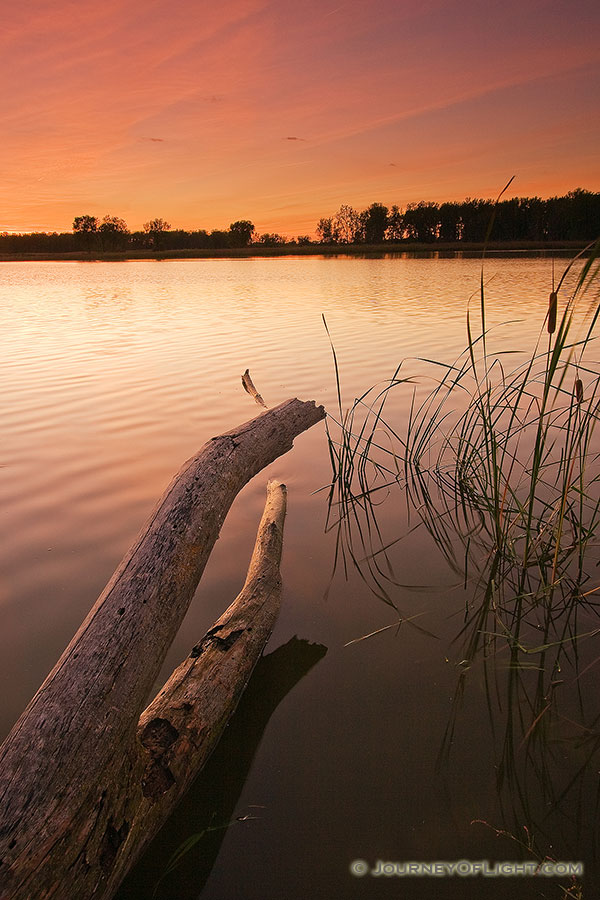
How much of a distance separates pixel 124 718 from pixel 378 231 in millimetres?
110207

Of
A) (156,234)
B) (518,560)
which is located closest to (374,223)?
(156,234)

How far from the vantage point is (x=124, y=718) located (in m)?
1.61

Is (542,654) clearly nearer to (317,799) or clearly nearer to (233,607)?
(317,799)

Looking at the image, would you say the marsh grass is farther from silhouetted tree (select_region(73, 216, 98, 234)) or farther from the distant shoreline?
silhouetted tree (select_region(73, 216, 98, 234))

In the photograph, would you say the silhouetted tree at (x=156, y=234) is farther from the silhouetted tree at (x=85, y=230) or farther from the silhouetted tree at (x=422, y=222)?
the silhouetted tree at (x=422, y=222)

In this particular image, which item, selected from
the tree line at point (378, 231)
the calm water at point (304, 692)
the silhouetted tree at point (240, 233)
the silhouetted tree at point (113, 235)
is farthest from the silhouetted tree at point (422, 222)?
the calm water at point (304, 692)

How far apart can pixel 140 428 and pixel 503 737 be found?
15.6ft

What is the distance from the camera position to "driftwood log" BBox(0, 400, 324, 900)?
1.33m

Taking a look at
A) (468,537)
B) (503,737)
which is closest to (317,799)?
(503,737)

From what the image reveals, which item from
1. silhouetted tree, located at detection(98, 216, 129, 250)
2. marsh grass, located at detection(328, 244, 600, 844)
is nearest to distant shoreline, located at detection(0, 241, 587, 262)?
silhouetted tree, located at detection(98, 216, 129, 250)

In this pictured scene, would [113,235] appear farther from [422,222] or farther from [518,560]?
[518,560]

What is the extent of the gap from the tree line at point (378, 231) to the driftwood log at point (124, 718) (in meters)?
87.8

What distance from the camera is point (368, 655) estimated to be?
2615 millimetres

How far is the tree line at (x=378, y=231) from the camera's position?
80500 millimetres
